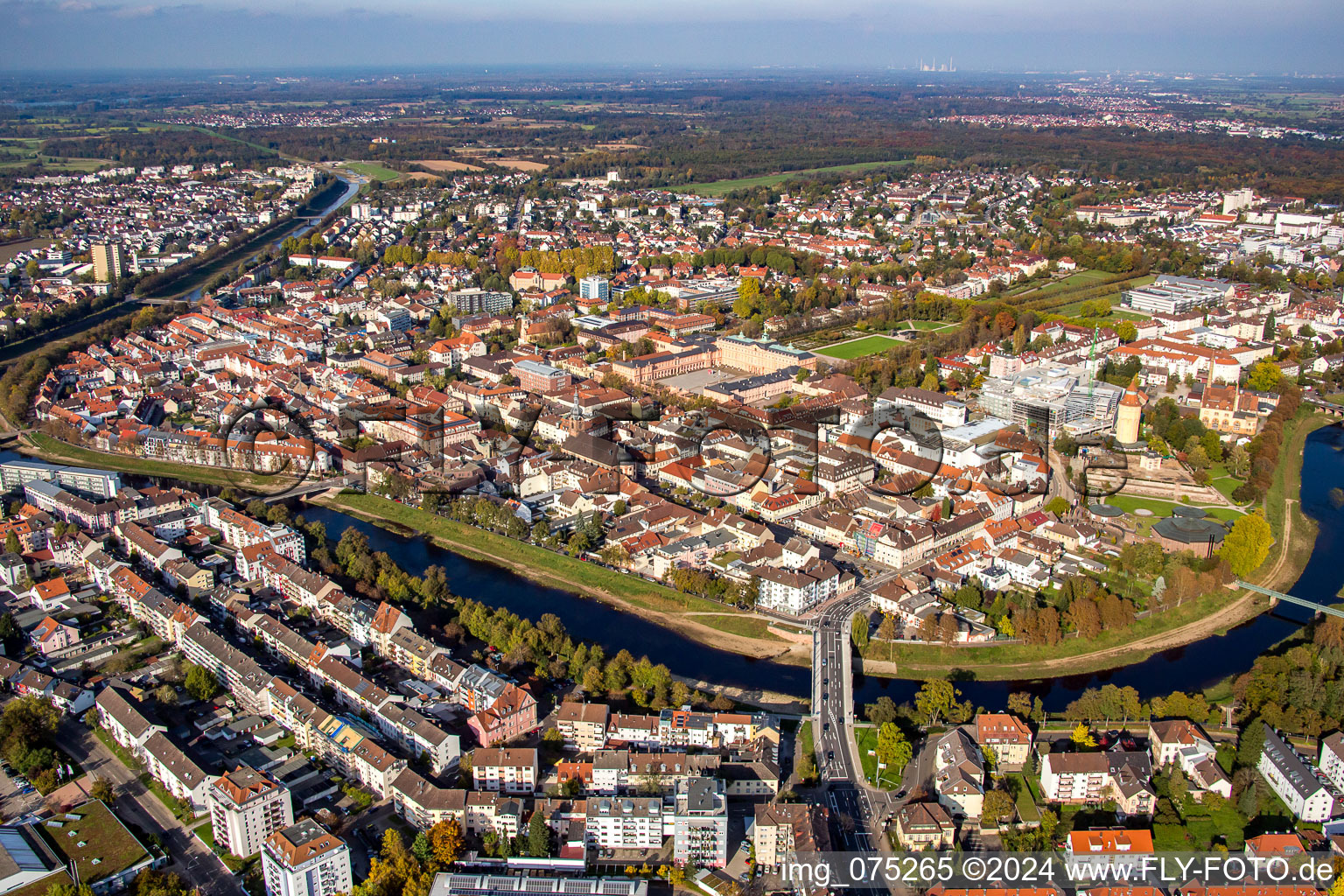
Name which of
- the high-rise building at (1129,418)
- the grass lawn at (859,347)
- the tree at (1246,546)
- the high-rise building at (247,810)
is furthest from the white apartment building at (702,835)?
the grass lawn at (859,347)

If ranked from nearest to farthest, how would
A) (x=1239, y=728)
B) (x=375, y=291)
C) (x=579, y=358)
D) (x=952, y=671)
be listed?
(x=1239, y=728) → (x=952, y=671) → (x=579, y=358) → (x=375, y=291)

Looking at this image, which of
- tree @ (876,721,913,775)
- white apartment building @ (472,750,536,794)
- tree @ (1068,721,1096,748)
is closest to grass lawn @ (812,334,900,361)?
tree @ (1068,721,1096,748)

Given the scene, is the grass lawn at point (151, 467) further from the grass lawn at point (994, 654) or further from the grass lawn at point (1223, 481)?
the grass lawn at point (1223, 481)

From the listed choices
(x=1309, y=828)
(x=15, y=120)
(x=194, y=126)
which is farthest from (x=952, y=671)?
(x=15, y=120)

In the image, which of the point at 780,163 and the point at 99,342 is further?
the point at 780,163

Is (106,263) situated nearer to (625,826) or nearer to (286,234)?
(286,234)

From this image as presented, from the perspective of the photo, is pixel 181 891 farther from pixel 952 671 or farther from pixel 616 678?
pixel 952 671
